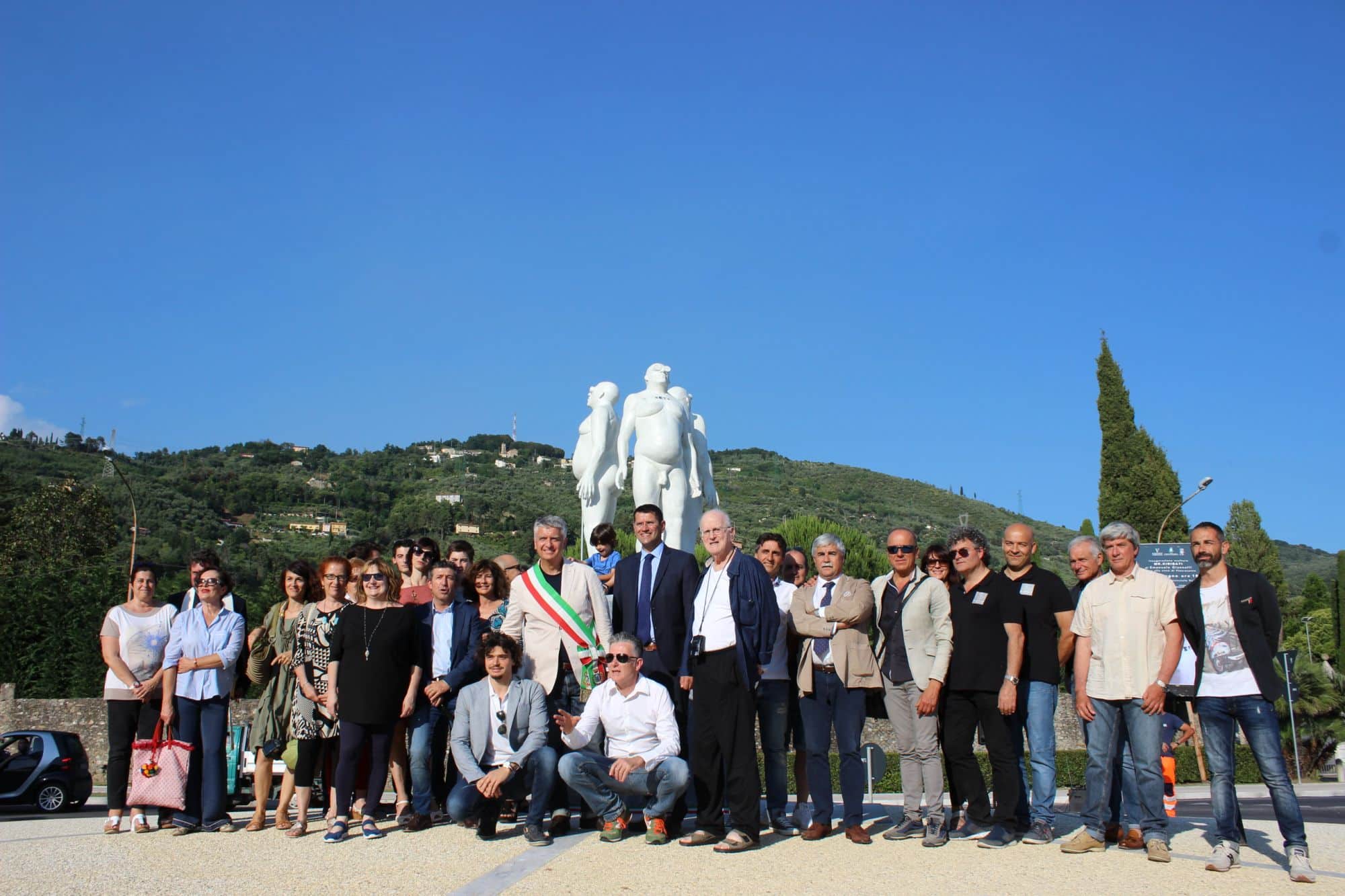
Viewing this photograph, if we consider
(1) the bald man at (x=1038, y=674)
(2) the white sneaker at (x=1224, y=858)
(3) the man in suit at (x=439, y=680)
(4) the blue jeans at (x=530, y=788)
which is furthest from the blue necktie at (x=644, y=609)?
(2) the white sneaker at (x=1224, y=858)

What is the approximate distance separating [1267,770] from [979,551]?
1870 millimetres

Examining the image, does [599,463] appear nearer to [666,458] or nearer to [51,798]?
[666,458]

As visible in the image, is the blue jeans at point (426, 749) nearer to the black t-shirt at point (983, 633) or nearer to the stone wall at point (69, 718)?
the black t-shirt at point (983, 633)

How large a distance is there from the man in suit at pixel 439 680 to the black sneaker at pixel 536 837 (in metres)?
0.96

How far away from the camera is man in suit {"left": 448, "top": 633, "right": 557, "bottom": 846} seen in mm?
6402

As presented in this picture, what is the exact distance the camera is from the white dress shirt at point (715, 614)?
249 inches

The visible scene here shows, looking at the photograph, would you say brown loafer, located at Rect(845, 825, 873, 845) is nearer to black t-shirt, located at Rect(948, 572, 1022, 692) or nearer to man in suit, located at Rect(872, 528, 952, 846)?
man in suit, located at Rect(872, 528, 952, 846)

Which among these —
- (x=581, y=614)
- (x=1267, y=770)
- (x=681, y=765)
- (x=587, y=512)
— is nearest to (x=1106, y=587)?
(x=1267, y=770)

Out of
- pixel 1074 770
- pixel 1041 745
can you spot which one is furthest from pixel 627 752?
pixel 1074 770

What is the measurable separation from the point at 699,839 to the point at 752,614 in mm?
1271

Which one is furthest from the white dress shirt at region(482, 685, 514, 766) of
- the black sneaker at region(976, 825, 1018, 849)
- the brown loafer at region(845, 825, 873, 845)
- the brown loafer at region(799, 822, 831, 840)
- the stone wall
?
the stone wall

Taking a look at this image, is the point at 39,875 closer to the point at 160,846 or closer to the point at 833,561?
A: the point at 160,846

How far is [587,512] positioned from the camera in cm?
1466

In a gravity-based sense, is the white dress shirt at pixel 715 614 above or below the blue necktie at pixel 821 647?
above
